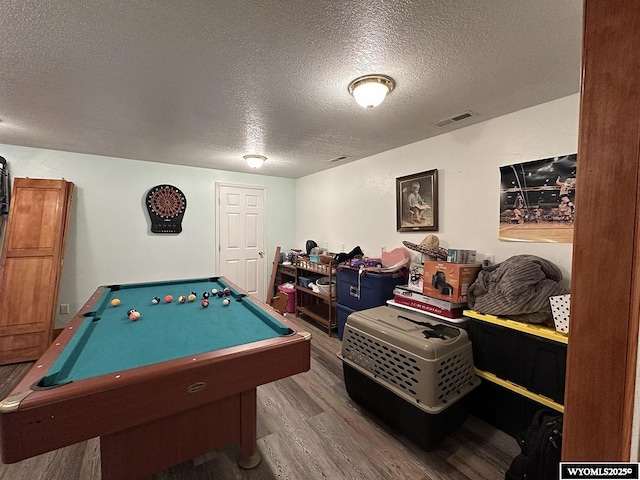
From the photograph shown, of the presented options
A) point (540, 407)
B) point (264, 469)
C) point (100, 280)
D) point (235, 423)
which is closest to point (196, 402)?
point (235, 423)

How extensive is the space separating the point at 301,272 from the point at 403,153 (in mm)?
2268

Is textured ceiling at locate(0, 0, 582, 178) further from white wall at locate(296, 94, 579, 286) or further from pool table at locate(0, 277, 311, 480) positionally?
pool table at locate(0, 277, 311, 480)

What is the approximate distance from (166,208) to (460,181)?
3687 mm

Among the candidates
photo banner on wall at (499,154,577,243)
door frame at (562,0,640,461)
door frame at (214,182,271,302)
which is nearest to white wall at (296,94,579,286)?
photo banner on wall at (499,154,577,243)

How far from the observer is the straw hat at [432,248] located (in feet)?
8.02

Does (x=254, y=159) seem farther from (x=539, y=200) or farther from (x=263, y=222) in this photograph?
(x=539, y=200)

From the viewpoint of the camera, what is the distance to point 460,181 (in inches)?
98.0

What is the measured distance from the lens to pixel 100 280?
345 cm

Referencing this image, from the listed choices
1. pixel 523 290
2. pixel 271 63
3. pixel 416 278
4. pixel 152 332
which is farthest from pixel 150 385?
pixel 416 278

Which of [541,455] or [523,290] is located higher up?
[523,290]

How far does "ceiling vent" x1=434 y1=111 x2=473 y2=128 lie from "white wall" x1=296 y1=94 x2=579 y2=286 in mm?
204

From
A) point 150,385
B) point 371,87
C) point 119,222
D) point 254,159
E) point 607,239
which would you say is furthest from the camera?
point 119,222

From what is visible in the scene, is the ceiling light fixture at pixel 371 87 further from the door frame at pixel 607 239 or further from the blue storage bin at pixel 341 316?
→ the blue storage bin at pixel 341 316

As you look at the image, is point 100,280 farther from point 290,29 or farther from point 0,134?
point 290,29
